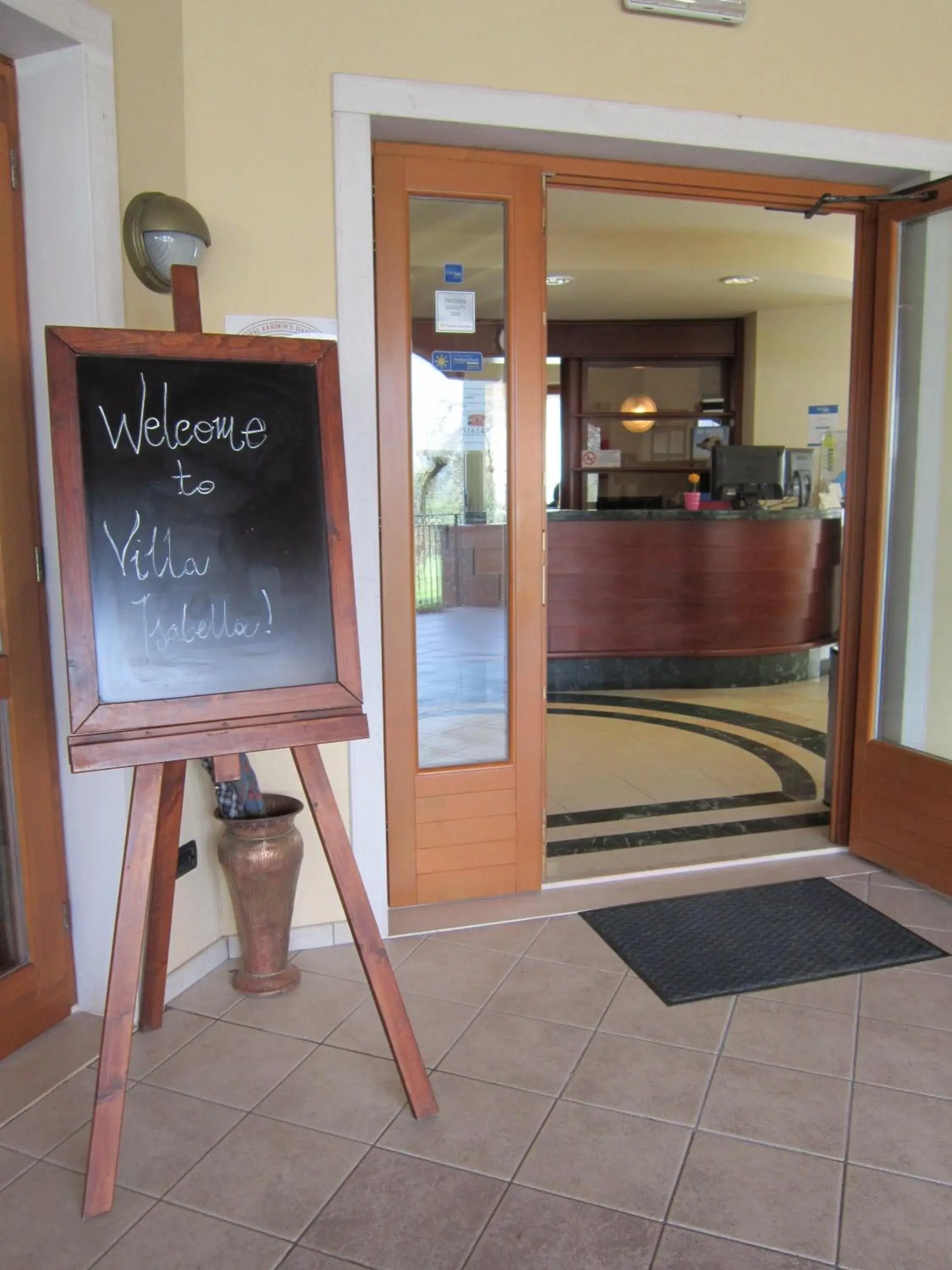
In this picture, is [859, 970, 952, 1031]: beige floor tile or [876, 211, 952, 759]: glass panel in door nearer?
[859, 970, 952, 1031]: beige floor tile

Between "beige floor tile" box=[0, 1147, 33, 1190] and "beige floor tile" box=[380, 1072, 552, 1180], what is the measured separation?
69 centimetres

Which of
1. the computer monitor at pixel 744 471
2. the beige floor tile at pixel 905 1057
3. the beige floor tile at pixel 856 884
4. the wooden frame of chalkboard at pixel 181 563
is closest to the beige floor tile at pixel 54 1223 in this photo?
the wooden frame of chalkboard at pixel 181 563

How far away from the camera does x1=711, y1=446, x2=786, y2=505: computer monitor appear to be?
6.68 meters

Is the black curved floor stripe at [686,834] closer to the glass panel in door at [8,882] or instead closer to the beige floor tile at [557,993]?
the beige floor tile at [557,993]

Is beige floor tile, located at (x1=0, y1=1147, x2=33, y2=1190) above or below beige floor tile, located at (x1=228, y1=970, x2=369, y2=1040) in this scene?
above

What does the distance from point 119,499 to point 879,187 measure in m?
2.79

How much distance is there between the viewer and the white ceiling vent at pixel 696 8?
265 cm

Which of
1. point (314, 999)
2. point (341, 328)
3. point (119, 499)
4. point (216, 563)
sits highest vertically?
point (341, 328)

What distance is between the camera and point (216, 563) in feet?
6.07

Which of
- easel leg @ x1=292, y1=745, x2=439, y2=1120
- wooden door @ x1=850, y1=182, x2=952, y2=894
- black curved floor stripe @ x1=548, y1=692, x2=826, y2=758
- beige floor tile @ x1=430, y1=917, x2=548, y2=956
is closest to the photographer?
easel leg @ x1=292, y1=745, x2=439, y2=1120

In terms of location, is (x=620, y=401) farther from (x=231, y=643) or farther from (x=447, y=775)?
(x=231, y=643)

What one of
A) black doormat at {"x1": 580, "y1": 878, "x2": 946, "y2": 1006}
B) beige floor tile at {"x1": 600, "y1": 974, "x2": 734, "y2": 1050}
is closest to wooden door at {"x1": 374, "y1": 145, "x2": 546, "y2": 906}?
black doormat at {"x1": 580, "y1": 878, "x2": 946, "y2": 1006}

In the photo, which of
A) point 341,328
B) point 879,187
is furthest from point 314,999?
point 879,187

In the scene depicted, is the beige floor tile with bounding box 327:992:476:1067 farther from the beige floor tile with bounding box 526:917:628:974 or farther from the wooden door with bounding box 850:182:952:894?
the wooden door with bounding box 850:182:952:894
